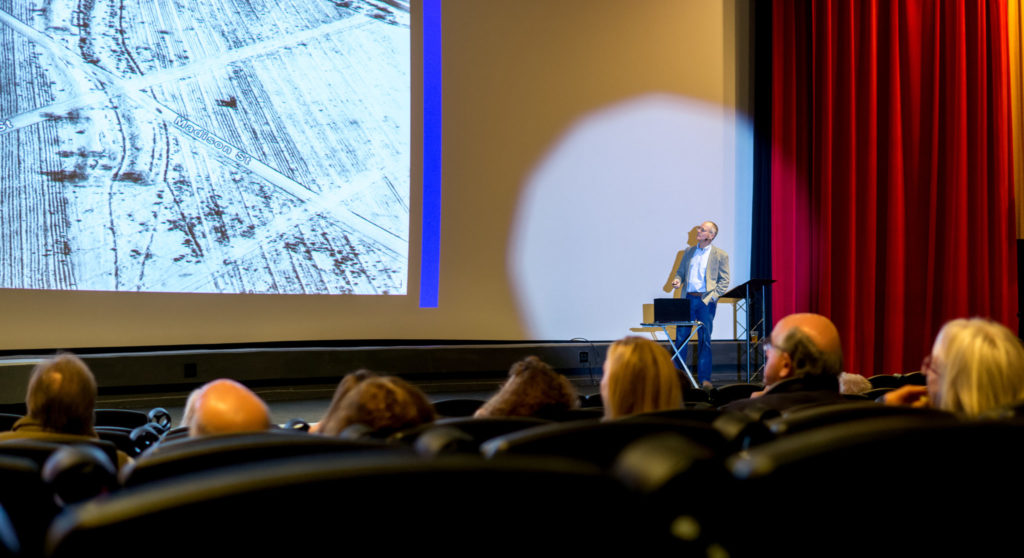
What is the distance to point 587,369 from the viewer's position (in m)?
7.74

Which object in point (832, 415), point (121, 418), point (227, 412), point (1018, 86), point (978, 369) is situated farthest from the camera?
point (1018, 86)

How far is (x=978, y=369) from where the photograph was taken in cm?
175

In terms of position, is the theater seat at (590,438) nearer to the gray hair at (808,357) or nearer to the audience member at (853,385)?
the gray hair at (808,357)

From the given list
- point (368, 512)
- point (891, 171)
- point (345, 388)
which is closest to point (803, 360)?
point (345, 388)

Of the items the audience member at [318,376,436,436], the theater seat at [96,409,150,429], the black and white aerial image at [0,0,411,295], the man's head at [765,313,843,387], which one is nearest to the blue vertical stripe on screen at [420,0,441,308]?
the black and white aerial image at [0,0,411,295]

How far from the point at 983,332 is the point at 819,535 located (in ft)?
4.48

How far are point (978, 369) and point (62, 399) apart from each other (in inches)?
84.0

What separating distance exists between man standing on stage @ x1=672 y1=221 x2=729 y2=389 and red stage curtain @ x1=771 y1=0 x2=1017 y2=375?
3.95ft

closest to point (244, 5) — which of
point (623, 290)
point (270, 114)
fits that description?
point (270, 114)

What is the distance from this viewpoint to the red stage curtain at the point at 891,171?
8.23 m

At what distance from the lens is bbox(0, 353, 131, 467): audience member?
2098 mm

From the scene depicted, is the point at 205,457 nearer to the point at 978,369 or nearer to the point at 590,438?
the point at 590,438

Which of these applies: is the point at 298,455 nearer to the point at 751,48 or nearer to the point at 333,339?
the point at 333,339

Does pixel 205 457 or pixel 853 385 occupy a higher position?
pixel 205 457
